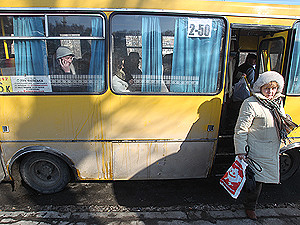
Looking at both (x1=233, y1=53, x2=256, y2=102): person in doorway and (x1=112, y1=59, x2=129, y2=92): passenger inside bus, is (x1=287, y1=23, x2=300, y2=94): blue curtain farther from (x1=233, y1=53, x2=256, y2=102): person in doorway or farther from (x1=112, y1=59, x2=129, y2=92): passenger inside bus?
(x1=112, y1=59, x2=129, y2=92): passenger inside bus

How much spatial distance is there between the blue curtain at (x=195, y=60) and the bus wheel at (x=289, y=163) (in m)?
1.92

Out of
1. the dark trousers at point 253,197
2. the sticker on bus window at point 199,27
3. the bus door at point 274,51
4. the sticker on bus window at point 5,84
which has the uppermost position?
the sticker on bus window at point 199,27

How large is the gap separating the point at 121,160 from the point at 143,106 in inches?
36.6

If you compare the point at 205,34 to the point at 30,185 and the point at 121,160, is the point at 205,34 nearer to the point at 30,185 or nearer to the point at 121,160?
the point at 121,160

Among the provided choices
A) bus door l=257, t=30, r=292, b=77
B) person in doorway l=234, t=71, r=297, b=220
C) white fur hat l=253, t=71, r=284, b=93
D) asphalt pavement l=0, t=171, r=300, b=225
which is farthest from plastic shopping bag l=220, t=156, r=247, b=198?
bus door l=257, t=30, r=292, b=77

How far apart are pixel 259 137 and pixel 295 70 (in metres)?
1.32

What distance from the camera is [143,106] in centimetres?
301

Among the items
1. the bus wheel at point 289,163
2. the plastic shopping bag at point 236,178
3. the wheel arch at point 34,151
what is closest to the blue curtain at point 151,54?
the plastic shopping bag at point 236,178

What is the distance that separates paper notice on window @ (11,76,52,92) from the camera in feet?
9.47

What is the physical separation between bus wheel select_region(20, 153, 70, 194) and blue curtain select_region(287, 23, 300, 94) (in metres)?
3.72

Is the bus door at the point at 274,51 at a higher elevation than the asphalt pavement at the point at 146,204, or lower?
higher

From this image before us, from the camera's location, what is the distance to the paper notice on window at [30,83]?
2.89 metres

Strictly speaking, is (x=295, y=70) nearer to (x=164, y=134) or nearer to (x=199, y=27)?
(x=199, y=27)

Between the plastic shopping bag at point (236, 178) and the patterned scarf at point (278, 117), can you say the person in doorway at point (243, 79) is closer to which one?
the patterned scarf at point (278, 117)
